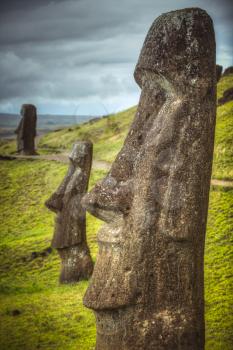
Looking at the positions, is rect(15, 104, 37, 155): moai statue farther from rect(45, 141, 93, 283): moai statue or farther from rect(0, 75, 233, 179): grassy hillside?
rect(45, 141, 93, 283): moai statue

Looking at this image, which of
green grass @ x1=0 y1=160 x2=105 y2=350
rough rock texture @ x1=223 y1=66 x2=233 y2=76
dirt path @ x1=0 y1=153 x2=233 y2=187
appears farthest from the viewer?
rough rock texture @ x1=223 y1=66 x2=233 y2=76

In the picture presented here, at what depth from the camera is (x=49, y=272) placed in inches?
610

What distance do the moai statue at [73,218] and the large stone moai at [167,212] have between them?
8172 mm

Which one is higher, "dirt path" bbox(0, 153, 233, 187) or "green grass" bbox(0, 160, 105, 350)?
"dirt path" bbox(0, 153, 233, 187)

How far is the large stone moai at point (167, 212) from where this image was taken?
5.21 metres

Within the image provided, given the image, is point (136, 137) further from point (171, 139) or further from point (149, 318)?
point (149, 318)

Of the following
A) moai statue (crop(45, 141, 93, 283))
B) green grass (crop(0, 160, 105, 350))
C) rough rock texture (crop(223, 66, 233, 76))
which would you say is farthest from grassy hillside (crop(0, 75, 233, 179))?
moai statue (crop(45, 141, 93, 283))

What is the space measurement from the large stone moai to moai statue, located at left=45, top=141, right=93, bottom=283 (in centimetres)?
817

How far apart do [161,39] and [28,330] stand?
25.5 ft

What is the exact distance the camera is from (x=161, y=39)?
207 inches

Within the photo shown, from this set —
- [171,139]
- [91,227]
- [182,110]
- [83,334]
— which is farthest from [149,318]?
[91,227]

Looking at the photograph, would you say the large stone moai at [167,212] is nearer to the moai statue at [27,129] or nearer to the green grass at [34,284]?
the green grass at [34,284]

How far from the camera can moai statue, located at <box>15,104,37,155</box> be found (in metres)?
35.3

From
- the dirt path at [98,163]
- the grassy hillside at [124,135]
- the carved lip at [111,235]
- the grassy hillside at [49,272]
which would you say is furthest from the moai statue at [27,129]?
the carved lip at [111,235]
